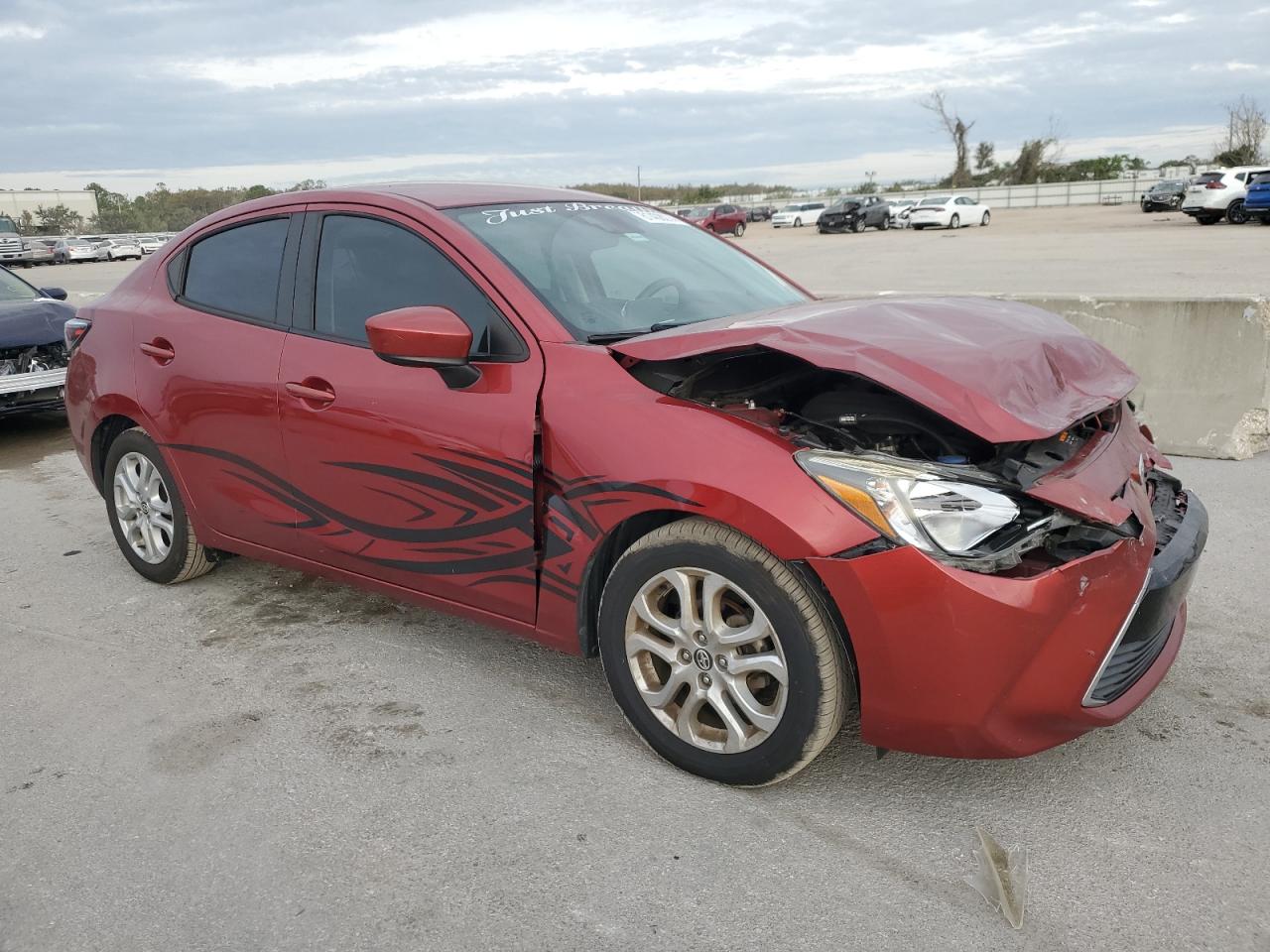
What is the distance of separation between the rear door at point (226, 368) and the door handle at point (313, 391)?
0.40ft

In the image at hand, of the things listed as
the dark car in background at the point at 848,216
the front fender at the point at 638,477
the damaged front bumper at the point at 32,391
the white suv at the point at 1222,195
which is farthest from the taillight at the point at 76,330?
the dark car in background at the point at 848,216

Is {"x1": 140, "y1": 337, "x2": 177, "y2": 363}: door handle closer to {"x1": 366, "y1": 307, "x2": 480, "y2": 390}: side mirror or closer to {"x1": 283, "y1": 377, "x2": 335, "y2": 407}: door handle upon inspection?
{"x1": 283, "y1": 377, "x2": 335, "y2": 407}: door handle

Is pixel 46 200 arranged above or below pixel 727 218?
above

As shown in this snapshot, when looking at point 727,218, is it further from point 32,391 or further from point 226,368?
point 226,368

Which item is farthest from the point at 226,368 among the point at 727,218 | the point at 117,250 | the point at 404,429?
the point at 117,250

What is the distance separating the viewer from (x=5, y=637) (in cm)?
424

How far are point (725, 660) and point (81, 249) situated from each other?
171 feet

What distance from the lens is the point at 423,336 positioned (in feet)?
10.0

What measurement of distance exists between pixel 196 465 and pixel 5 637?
1042 mm

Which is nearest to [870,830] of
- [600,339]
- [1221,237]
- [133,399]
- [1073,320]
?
[600,339]

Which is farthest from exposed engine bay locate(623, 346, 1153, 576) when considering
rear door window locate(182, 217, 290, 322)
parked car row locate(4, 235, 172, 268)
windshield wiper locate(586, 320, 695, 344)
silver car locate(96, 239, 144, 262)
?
silver car locate(96, 239, 144, 262)

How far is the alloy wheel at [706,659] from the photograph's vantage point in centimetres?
277

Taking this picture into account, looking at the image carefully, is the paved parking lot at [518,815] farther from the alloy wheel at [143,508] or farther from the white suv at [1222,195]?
the white suv at [1222,195]

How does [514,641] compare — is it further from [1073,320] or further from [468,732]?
[1073,320]
